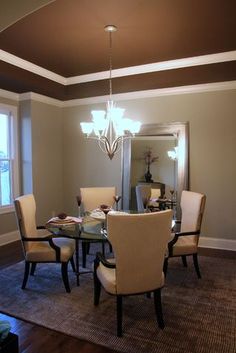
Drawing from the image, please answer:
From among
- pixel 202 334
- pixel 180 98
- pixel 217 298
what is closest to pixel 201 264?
pixel 217 298

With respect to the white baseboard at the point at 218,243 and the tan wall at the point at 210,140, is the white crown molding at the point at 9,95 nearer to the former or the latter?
the tan wall at the point at 210,140

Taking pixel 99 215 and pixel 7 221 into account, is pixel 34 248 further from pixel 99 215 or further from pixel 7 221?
pixel 7 221

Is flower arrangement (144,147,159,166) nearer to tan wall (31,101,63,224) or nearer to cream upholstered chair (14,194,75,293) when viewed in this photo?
tan wall (31,101,63,224)

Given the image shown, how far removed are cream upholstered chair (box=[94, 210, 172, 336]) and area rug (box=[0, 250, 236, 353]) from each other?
0.53ft

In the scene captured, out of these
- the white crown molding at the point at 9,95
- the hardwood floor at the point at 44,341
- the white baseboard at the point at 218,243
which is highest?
the white crown molding at the point at 9,95

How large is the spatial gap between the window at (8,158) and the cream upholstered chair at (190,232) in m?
3.01

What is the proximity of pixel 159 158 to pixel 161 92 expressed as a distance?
3.61ft

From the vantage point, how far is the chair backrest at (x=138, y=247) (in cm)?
216

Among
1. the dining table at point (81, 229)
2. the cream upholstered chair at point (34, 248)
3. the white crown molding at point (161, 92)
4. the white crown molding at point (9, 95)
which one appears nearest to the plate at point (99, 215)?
the dining table at point (81, 229)

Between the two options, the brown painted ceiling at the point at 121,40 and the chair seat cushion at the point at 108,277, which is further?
the brown painted ceiling at the point at 121,40

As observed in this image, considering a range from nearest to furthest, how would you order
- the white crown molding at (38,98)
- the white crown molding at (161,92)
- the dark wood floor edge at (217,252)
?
the dark wood floor edge at (217,252)
the white crown molding at (161,92)
the white crown molding at (38,98)

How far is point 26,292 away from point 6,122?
298 centimetres

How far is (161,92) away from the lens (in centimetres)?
475

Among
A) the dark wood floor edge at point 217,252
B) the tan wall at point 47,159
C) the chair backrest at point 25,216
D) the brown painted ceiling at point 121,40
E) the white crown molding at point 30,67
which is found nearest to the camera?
the brown painted ceiling at point 121,40
